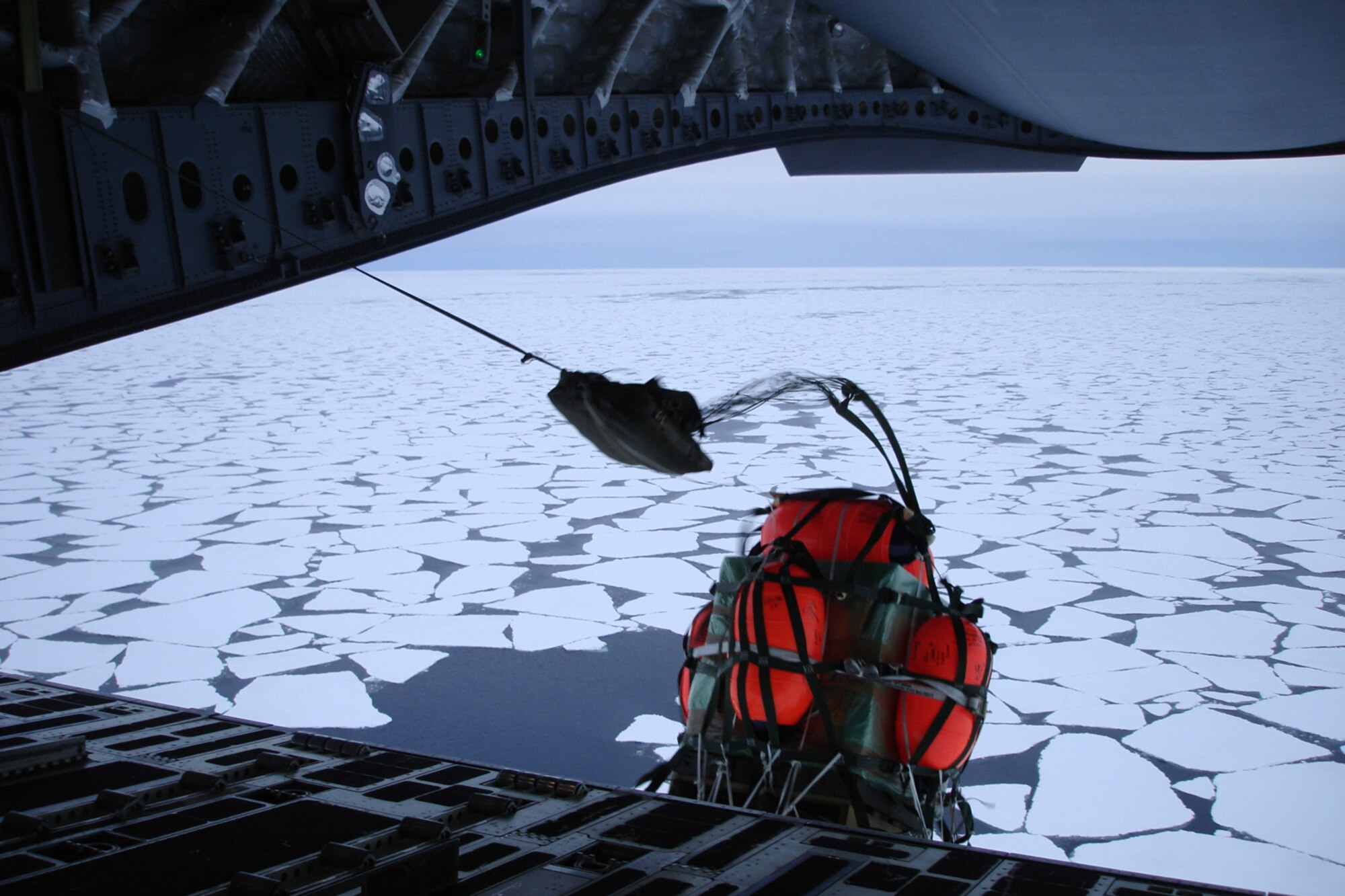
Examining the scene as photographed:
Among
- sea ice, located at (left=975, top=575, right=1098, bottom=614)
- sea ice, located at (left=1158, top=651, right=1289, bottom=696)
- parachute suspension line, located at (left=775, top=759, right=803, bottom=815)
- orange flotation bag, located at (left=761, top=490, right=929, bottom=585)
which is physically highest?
orange flotation bag, located at (left=761, top=490, right=929, bottom=585)

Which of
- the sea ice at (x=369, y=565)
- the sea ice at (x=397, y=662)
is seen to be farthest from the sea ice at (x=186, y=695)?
the sea ice at (x=369, y=565)

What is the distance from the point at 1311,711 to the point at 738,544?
3.08 metres

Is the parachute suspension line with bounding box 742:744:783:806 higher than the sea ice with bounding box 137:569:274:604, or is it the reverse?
the parachute suspension line with bounding box 742:744:783:806

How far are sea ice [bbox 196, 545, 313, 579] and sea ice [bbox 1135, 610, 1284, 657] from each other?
4.52 meters

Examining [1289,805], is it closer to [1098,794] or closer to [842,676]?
[1098,794]

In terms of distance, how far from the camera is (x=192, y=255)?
13.3 feet

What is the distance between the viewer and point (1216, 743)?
3.69 m

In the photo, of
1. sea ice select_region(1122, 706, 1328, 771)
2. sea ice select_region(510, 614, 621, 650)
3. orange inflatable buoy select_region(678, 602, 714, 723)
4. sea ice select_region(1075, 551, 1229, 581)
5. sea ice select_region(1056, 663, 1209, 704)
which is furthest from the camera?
sea ice select_region(1075, 551, 1229, 581)

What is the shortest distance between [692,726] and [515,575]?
3.05 metres

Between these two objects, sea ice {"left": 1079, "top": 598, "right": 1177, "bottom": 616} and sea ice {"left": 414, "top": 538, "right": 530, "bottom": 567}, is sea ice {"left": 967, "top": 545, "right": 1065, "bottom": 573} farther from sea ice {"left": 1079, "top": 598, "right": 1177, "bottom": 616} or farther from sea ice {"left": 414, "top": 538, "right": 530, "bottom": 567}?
sea ice {"left": 414, "top": 538, "right": 530, "bottom": 567}

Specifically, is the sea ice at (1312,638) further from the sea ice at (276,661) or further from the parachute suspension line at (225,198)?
the sea ice at (276,661)

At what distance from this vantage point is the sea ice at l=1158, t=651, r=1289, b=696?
412 centimetres

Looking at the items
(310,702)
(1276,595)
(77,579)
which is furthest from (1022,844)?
(77,579)

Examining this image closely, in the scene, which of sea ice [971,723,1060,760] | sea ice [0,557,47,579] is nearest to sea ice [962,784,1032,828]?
sea ice [971,723,1060,760]
